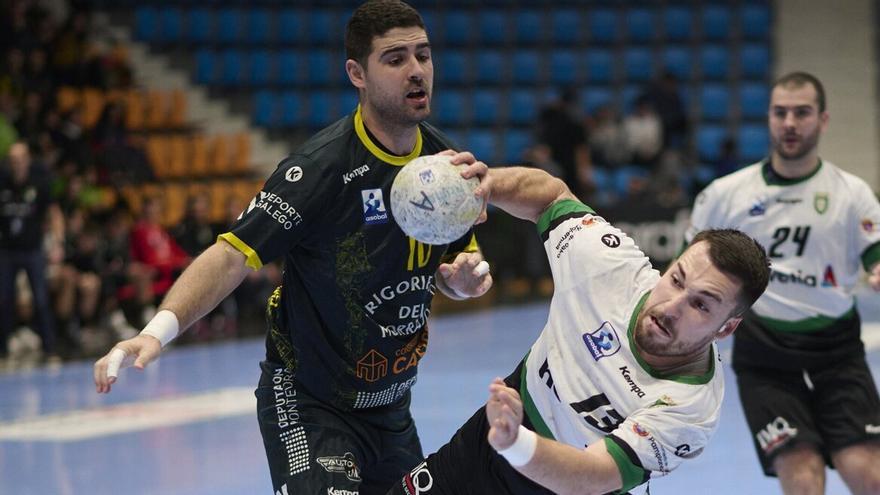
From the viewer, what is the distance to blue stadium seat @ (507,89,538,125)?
21891 millimetres

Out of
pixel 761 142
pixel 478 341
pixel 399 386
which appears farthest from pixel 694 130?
pixel 399 386

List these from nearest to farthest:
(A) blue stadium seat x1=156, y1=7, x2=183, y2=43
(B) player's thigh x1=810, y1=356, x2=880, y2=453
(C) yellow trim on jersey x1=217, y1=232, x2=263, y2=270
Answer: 1. (C) yellow trim on jersey x1=217, y1=232, x2=263, y2=270
2. (B) player's thigh x1=810, y1=356, x2=880, y2=453
3. (A) blue stadium seat x1=156, y1=7, x2=183, y2=43

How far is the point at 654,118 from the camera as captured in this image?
19.1 meters

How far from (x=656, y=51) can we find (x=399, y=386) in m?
18.3

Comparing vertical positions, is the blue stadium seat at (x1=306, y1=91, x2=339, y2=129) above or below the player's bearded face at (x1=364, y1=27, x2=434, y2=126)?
below

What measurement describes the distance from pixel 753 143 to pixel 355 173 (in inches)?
698

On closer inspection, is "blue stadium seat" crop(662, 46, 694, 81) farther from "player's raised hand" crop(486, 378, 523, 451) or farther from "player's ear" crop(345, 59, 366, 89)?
"player's raised hand" crop(486, 378, 523, 451)

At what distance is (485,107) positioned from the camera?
21906 millimetres

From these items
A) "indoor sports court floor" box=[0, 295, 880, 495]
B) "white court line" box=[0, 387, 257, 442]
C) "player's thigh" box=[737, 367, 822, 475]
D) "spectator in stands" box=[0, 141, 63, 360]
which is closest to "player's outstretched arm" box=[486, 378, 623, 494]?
"player's thigh" box=[737, 367, 822, 475]

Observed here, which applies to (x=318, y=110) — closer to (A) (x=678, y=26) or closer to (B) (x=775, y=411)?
(A) (x=678, y=26)

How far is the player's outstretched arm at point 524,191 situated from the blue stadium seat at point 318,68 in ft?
55.8

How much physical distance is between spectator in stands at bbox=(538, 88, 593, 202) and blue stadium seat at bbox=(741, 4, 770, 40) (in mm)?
5648

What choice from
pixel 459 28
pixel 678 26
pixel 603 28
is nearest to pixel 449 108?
pixel 459 28

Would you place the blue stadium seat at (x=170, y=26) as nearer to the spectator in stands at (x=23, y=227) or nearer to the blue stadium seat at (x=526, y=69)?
the blue stadium seat at (x=526, y=69)
